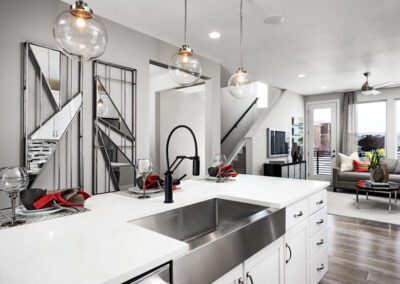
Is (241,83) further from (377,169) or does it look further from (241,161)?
(377,169)

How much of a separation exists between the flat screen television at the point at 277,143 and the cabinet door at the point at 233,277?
5.33 metres

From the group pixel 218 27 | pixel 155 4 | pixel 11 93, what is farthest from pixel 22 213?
pixel 218 27

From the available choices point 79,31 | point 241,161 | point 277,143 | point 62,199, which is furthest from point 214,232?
point 277,143

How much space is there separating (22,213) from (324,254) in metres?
2.38

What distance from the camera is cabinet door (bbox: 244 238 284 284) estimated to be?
1.33 meters

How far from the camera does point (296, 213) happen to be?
71.0 inches

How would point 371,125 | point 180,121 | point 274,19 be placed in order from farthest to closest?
point 371,125
point 180,121
point 274,19

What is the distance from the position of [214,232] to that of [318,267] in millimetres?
1542

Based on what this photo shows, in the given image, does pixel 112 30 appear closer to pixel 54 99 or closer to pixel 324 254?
pixel 54 99

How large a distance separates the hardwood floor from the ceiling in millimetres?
2626

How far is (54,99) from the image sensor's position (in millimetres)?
2500

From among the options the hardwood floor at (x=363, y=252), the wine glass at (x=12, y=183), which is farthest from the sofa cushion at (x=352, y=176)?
the wine glass at (x=12, y=183)

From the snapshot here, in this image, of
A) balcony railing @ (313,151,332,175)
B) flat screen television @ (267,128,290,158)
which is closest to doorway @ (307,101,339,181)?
balcony railing @ (313,151,332,175)

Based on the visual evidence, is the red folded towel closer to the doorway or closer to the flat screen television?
the flat screen television
